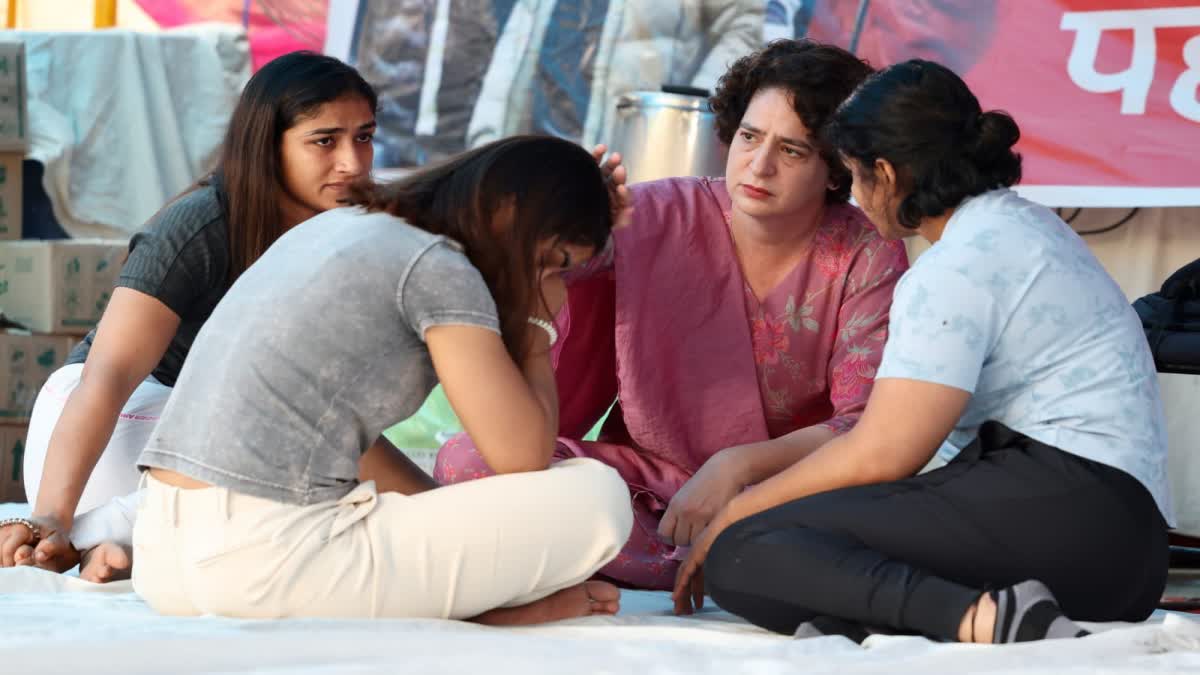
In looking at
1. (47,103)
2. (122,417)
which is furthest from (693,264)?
(47,103)

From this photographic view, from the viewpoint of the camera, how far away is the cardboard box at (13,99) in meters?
4.03

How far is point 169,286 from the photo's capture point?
87.4 inches

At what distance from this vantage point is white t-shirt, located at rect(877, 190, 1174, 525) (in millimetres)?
1777

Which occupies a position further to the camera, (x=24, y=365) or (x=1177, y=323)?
(x=24, y=365)

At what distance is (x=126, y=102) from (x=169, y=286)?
8.89ft

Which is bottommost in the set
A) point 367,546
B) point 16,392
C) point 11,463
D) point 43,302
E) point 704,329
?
point 11,463

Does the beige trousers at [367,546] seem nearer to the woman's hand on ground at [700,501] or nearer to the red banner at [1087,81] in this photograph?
the woman's hand on ground at [700,501]

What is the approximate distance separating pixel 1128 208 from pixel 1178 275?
73 centimetres

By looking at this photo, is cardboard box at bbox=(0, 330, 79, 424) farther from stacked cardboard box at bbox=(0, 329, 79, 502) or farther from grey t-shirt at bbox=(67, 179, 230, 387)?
grey t-shirt at bbox=(67, 179, 230, 387)

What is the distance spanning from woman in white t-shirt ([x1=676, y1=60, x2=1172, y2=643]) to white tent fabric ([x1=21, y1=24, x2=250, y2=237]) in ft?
10.6

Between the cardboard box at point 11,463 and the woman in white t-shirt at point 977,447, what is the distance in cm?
257

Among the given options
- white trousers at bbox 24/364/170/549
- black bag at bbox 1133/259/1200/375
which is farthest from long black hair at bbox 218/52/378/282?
black bag at bbox 1133/259/1200/375

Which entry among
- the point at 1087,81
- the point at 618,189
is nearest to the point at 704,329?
the point at 618,189

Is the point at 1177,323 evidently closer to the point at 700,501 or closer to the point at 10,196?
the point at 700,501
